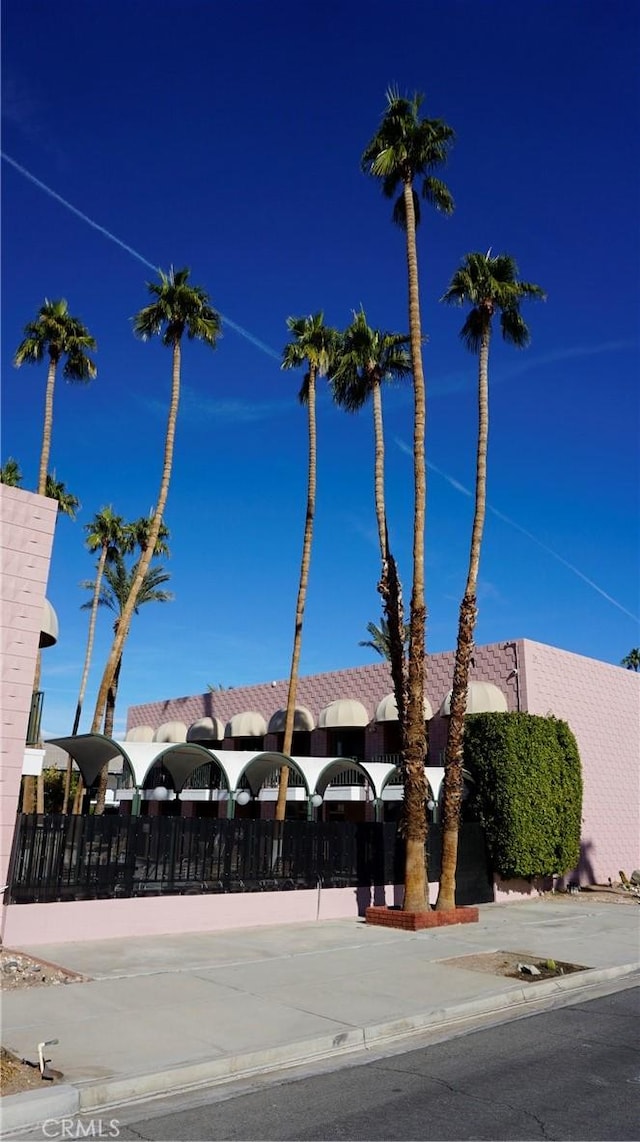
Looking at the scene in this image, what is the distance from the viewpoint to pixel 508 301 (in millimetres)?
20812

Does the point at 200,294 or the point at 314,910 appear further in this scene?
the point at 200,294

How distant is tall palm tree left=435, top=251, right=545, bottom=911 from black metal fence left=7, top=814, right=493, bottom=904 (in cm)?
218

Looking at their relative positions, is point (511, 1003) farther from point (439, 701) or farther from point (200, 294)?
point (200, 294)

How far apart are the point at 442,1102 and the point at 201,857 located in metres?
10.8

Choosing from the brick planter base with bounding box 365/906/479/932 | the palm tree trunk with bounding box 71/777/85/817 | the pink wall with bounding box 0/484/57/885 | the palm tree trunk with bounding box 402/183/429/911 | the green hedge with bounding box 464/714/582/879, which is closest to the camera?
the pink wall with bounding box 0/484/57/885

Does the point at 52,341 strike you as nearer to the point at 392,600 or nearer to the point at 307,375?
the point at 307,375

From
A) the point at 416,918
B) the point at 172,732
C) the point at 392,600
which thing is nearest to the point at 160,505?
the point at 392,600

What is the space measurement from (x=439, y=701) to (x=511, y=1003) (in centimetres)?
1981

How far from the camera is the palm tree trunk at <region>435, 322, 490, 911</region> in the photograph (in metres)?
18.3

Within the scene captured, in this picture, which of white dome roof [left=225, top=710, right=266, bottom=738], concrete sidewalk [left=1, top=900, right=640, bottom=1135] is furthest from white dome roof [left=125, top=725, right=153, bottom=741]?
concrete sidewalk [left=1, top=900, right=640, bottom=1135]

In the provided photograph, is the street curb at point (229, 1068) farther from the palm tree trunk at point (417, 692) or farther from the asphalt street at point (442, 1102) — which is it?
the palm tree trunk at point (417, 692)

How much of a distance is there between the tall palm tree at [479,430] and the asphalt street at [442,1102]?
1005cm

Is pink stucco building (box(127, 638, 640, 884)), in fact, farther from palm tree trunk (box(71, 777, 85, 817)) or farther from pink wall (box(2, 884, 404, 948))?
pink wall (box(2, 884, 404, 948))

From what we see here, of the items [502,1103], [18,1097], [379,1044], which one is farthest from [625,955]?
[18,1097]
